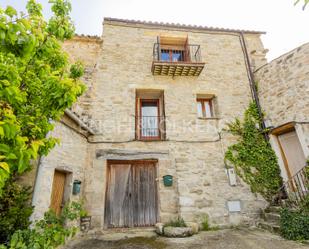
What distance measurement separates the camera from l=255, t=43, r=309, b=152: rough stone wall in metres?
5.66

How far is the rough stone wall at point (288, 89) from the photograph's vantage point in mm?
5656

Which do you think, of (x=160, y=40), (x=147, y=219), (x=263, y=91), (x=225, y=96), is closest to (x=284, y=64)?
(x=263, y=91)

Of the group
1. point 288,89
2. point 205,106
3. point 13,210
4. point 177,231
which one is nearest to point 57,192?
point 13,210

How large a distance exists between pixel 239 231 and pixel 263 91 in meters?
5.27

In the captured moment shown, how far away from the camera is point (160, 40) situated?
784 cm

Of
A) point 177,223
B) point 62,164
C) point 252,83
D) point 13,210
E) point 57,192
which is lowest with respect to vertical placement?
point 177,223

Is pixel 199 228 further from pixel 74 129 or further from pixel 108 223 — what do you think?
pixel 74 129

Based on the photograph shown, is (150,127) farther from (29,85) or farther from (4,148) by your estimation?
(4,148)

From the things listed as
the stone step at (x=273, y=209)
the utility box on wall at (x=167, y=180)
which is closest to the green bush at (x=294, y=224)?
the stone step at (x=273, y=209)

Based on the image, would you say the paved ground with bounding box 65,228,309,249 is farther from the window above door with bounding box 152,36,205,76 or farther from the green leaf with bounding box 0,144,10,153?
the window above door with bounding box 152,36,205,76

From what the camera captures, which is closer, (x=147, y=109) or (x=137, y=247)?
(x=137, y=247)

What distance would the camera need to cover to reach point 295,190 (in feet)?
17.3

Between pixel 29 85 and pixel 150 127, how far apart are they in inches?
184

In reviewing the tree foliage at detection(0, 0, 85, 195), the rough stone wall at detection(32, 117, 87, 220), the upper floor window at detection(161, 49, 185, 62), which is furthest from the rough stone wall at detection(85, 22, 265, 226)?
the tree foliage at detection(0, 0, 85, 195)
